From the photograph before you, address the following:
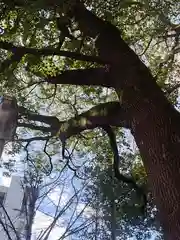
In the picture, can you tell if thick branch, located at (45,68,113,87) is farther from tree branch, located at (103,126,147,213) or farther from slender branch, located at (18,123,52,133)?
slender branch, located at (18,123,52,133)

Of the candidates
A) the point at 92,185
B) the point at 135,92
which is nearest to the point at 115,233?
the point at 92,185

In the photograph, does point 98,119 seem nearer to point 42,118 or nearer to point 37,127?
point 42,118

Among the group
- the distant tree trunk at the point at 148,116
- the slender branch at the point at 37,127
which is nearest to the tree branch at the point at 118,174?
the slender branch at the point at 37,127

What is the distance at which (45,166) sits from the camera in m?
4.33

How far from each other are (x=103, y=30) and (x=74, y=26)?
570 millimetres

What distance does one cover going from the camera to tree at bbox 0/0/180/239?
1.85 m

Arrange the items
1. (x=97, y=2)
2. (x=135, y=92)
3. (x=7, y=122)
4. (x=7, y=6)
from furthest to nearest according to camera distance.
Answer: (x=97, y=2) → (x=7, y=6) → (x=135, y=92) → (x=7, y=122)

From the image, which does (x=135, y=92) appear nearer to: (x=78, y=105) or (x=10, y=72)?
(x=10, y=72)

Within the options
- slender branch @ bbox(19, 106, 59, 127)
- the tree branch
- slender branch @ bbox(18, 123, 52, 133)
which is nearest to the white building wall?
slender branch @ bbox(18, 123, 52, 133)

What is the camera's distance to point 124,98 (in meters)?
2.34

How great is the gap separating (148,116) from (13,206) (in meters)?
3.00

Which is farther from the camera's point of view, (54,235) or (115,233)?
(54,235)

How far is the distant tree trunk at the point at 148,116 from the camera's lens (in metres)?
1.78

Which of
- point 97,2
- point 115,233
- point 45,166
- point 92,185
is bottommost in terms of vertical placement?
point 115,233
